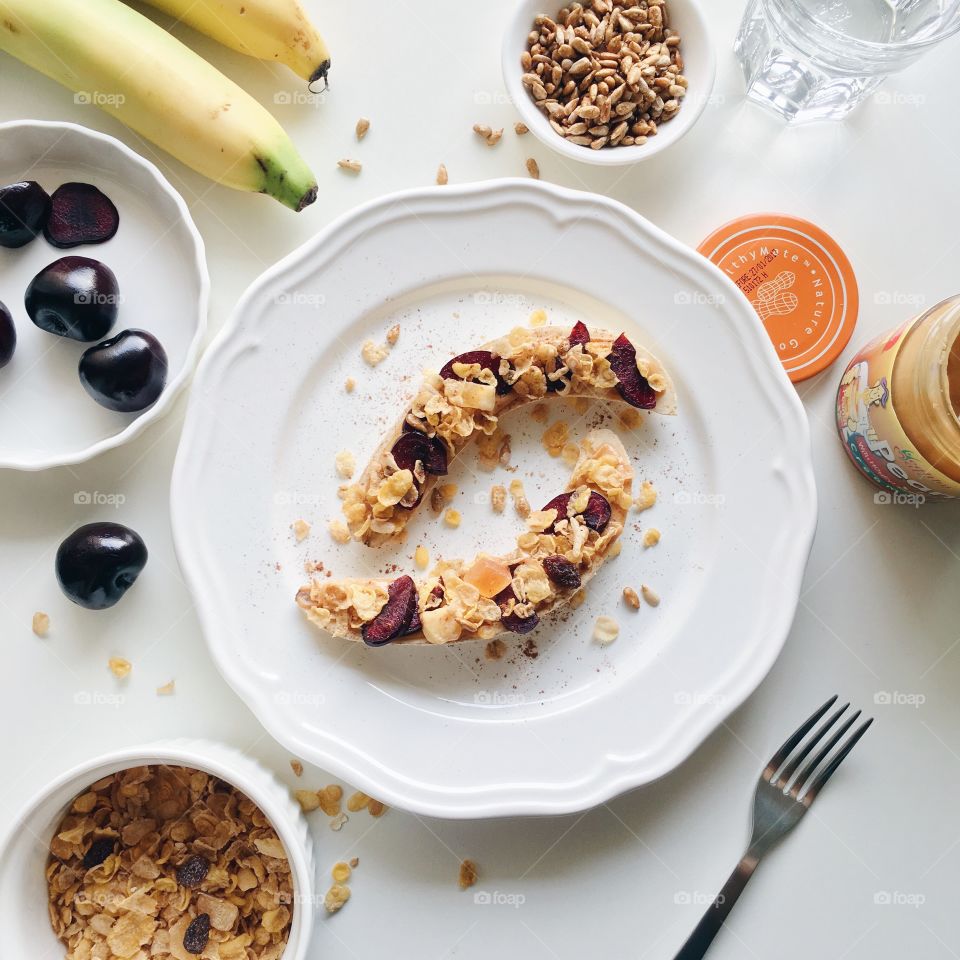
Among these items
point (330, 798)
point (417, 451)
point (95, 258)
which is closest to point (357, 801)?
point (330, 798)

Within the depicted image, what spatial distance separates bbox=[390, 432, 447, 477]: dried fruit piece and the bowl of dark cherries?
54 centimetres

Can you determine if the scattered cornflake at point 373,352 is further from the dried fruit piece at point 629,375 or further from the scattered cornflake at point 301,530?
the dried fruit piece at point 629,375

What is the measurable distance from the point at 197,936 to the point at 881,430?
68.3 inches

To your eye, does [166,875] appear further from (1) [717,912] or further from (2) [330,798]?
(1) [717,912]

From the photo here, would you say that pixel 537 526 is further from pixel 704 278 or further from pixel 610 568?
pixel 704 278

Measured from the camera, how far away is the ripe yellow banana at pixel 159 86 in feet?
5.27

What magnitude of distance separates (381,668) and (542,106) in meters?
1.30

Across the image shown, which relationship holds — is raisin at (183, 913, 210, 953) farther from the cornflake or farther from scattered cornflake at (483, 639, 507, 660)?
scattered cornflake at (483, 639, 507, 660)

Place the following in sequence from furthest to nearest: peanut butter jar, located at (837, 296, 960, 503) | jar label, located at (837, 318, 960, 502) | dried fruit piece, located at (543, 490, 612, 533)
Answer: dried fruit piece, located at (543, 490, 612, 533) → jar label, located at (837, 318, 960, 502) → peanut butter jar, located at (837, 296, 960, 503)

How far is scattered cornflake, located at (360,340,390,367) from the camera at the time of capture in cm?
173

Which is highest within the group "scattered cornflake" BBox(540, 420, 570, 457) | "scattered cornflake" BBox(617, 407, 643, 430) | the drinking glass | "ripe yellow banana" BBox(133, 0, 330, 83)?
the drinking glass

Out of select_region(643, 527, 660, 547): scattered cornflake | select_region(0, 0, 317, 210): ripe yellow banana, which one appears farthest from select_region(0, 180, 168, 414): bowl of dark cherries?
select_region(643, 527, 660, 547): scattered cornflake

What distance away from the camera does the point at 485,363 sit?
164 cm

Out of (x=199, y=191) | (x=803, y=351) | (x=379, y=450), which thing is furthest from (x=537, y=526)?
(x=199, y=191)
